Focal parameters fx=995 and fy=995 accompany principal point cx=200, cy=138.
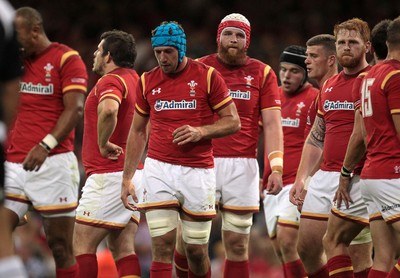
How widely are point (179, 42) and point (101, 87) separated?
92cm

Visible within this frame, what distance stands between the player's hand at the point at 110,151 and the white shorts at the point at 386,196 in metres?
2.14

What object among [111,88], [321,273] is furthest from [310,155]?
[111,88]

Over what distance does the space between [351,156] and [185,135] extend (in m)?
1.28

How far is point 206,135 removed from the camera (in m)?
7.73

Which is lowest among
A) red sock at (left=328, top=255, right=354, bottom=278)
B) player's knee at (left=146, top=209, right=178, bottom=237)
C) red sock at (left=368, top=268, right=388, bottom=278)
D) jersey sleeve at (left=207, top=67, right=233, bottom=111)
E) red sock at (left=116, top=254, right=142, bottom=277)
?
red sock at (left=116, top=254, right=142, bottom=277)

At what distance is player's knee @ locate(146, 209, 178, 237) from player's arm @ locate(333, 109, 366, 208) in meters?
1.33

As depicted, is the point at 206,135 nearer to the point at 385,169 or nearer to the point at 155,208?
the point at 155,208

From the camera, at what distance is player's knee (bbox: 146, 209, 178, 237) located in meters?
7.74

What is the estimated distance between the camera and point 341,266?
26.0ft

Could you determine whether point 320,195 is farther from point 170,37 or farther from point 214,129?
point 170,37

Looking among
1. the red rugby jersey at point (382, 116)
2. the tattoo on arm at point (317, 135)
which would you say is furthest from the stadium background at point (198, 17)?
the red rugby jersey at point (382, 116)

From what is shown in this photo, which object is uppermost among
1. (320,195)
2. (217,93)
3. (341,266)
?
(217,93)

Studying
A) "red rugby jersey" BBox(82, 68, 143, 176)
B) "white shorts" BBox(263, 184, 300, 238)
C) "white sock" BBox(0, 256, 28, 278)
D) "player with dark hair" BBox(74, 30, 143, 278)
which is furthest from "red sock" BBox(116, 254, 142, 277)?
"white sock" BBox(0, 256, 28, 278)

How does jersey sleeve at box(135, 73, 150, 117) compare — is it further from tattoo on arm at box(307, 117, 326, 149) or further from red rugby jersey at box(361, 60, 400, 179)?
red rugby jersey at box(361, 60, 400, 179)
